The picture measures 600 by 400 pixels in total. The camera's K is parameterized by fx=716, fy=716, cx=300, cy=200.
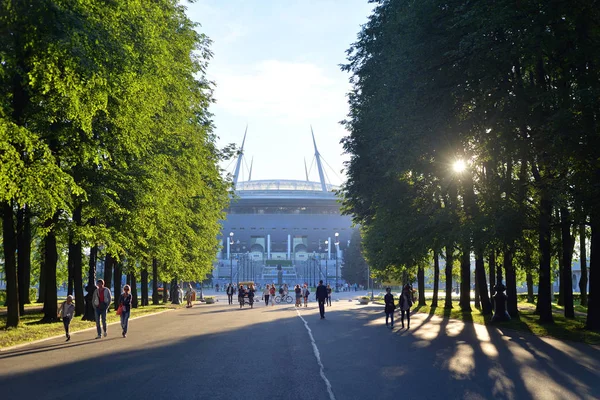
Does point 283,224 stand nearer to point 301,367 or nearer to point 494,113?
point 494,113

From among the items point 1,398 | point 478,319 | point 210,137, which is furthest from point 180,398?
point 210,137

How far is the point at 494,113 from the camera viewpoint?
22203mm

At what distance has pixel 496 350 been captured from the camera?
1741cm

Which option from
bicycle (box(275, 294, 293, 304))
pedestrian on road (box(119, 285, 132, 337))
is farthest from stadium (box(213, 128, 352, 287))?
pedestrian on road (box(119, 285, 132, 337))

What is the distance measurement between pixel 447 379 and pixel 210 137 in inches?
1303

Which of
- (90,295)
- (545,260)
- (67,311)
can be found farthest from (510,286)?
(67,311)

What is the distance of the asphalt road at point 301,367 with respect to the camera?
1043 cm

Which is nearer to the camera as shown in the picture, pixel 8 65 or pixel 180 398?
pixel 180 398

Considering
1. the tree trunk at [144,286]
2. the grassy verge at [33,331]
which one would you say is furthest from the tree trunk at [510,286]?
the tree trunk at [144,286]

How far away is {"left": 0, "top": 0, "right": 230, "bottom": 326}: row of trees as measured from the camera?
17.4 m

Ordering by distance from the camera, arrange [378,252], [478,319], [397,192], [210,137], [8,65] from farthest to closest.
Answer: [378,252]
[210,137]
[397,192]
[478,319]
[8,65]

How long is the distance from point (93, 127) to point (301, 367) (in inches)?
534

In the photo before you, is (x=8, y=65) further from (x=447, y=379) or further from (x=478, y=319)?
(x=478, y=319)

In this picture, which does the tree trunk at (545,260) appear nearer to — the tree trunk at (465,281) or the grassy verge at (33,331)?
the tree trunk at (465,281)
